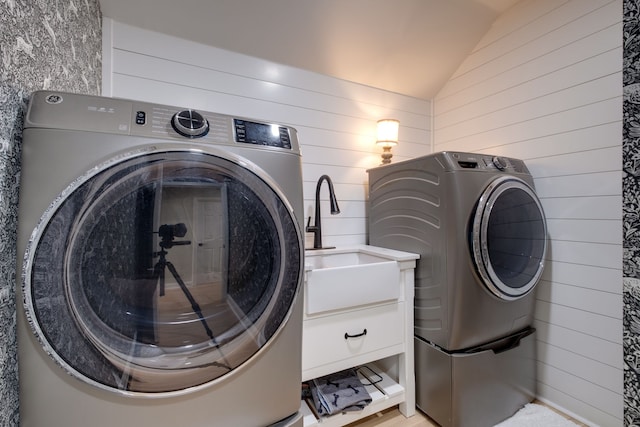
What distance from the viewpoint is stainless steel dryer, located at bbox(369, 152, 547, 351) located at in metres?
1.27

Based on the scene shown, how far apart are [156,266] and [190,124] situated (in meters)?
0.38

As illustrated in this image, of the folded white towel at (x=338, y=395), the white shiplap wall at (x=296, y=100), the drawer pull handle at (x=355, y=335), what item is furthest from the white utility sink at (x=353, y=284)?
the white shiplap wall at (x=296, y=100)

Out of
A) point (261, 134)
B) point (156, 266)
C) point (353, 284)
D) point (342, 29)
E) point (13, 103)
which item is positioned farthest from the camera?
point (342, 29)

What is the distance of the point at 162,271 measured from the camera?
0.70m

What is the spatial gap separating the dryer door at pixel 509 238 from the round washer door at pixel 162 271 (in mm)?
945

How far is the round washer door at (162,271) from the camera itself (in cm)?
59

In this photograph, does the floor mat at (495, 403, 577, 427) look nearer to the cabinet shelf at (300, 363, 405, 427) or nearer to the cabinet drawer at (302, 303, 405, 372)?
the cabinet shelf at (300, 363, 405, 427)

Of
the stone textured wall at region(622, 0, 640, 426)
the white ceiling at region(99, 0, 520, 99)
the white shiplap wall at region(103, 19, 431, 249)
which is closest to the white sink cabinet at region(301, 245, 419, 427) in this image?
the white shiplap wall at region(103, 19, 431, 249)

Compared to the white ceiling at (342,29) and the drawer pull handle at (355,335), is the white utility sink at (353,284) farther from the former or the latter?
the white ceiling at (342,29)

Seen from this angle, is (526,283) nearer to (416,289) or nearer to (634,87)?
(416,289)

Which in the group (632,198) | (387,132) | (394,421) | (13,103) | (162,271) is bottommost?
(394,421)

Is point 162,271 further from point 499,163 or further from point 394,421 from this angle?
point 499,163

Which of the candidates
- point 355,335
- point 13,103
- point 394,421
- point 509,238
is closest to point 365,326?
point 355,335

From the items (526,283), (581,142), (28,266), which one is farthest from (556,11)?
(28,266)
